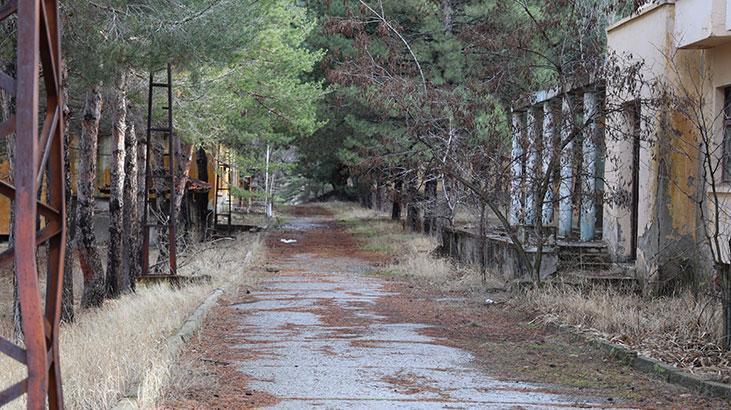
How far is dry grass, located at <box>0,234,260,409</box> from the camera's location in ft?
25.5

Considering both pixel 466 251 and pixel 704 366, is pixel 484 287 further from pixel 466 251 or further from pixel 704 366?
pixel 704 366

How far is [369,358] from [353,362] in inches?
13.5

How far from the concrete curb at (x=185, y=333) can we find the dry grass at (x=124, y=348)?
2.5 inches

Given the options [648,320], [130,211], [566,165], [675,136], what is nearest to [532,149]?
[566,165]

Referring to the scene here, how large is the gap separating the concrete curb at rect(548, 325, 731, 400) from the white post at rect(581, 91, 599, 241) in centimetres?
499

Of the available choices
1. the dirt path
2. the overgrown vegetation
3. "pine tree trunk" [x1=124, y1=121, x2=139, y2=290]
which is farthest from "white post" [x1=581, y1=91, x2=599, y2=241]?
"pine tree trunk" [x1=124, y1=121, x2=139, y2=290]

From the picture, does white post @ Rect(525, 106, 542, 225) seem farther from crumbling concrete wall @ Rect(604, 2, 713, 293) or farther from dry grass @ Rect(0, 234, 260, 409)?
dry grass @ Rect(0, 234, 260, 409)

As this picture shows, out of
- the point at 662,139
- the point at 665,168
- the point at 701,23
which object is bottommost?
the point at 665,168

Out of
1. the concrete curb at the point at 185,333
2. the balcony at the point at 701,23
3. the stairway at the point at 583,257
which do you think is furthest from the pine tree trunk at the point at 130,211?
the balcony at the point at 701,23

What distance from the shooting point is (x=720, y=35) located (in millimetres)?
13703

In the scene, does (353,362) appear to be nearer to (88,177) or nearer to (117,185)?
(88,177)

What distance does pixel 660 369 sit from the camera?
9.77 meters

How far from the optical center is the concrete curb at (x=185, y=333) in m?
7.39

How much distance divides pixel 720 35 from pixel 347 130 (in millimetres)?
25248
